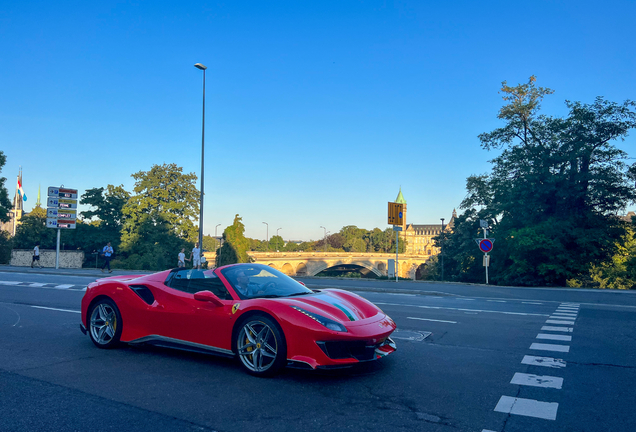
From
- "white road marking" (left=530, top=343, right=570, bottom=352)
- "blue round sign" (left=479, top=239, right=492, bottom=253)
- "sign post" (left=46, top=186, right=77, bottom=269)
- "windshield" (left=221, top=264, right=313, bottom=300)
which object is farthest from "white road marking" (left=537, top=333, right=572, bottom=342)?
"sign post" (left=46, top=186, right=77, bottom=269)

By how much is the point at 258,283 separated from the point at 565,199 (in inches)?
1098

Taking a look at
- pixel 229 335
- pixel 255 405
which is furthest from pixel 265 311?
pixel 255 405

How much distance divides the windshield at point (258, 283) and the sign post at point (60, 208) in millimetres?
29858

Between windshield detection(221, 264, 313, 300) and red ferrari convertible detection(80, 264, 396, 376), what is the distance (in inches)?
0.5

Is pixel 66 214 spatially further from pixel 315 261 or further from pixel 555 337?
pixel 315 261

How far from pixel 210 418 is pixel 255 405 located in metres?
0.46

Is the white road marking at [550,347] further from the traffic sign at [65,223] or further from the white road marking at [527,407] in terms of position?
the traffic sign at [65,223]

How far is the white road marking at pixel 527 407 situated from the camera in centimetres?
401

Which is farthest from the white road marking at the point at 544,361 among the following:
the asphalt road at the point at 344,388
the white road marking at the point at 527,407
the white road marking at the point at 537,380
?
the white road marking at the point at 527,407

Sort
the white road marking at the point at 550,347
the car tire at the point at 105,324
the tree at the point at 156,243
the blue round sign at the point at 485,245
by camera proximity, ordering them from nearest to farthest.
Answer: the car tire at the point at 105,324 < the white road marking at the point at 550,347 < the blue round sign at the point at 485,245 < the tree at the point at 156,243

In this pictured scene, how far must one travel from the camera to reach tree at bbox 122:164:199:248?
54.8m

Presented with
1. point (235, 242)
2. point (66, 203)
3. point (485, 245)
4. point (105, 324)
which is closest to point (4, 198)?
point (66, 203)

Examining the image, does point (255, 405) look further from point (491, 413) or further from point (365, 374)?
point (491, 413)

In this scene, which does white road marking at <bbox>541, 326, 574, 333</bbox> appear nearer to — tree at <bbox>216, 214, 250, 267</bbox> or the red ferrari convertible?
the red ferrari convertible
